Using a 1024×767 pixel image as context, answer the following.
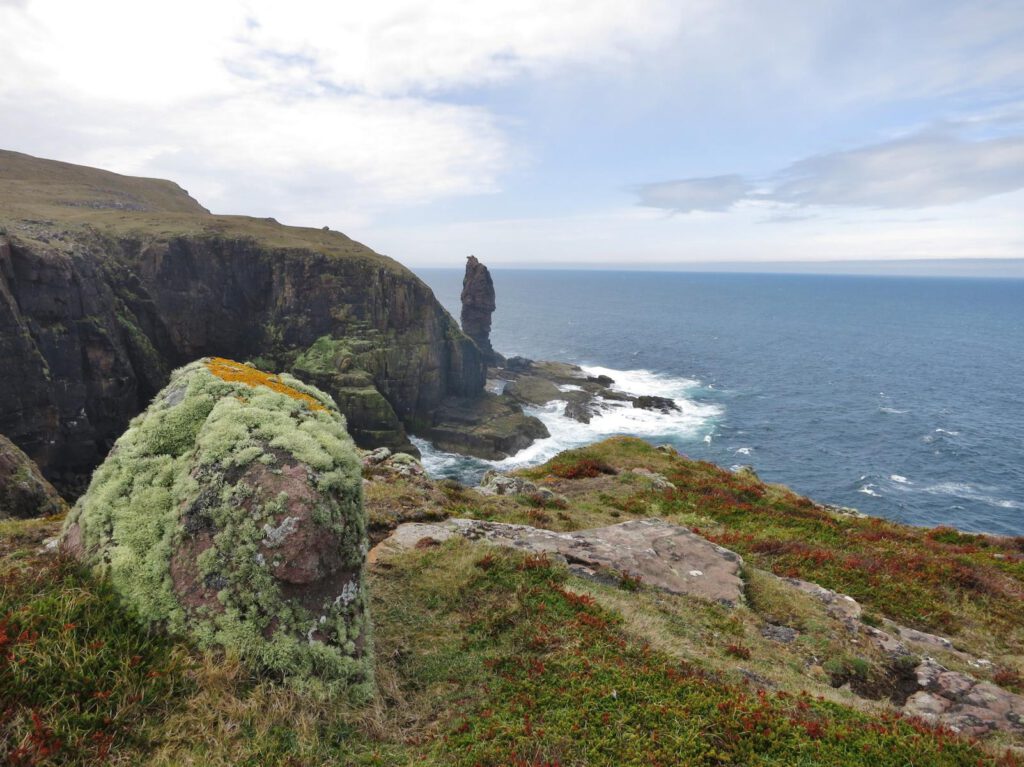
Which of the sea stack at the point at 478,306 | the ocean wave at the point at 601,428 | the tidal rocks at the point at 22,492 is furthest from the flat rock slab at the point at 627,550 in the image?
the sea stack at the point at 478,306

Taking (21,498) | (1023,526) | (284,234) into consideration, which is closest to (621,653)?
(21,498)

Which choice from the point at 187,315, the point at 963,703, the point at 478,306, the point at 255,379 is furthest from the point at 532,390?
the point at 963,703

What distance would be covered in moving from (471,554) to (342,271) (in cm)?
8403

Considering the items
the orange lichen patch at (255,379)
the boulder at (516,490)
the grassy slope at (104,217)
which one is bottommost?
the boulder at (516,490)

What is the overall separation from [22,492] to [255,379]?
33.0 ft

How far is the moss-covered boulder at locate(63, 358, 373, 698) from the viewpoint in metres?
7.17

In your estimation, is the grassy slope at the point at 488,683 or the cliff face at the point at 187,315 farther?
the cliff face at the point at 187,315

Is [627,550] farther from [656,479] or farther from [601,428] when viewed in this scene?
[601,428]

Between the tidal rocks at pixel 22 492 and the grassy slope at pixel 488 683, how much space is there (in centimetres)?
526

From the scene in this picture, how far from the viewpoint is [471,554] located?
12789 mm

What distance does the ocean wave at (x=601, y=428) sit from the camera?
72062 millimetres

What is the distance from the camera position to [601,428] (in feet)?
275

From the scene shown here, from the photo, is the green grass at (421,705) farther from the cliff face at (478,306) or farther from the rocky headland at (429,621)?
the cliff face at (478,306)

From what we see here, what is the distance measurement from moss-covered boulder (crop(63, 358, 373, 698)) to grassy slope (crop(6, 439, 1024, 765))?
1.29 ft
